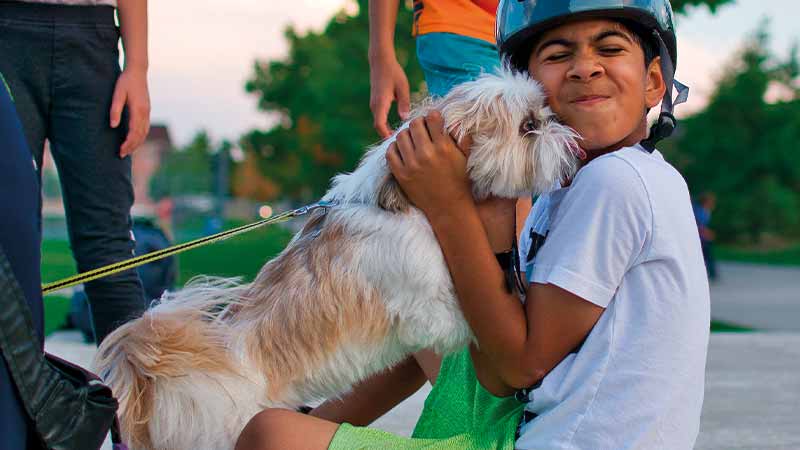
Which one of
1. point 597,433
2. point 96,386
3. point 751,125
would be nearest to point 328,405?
point 597,433

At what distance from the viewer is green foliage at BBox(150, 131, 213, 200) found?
2494 inches

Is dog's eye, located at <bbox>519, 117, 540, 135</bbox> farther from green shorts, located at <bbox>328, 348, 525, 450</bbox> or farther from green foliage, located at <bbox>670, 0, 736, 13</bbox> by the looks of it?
green foliage, located at <bbox>670, 0, 736, 13</bbox>

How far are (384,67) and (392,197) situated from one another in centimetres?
127

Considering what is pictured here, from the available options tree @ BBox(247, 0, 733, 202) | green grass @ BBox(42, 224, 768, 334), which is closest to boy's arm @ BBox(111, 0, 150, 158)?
green grass @ BBox(42, 224, 768, 334)

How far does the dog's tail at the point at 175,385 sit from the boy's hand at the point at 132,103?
1.22m

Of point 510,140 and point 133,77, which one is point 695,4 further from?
point 510,140

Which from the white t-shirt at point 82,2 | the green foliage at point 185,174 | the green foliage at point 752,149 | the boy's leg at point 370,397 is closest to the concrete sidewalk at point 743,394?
the boy's leg at point 370,397

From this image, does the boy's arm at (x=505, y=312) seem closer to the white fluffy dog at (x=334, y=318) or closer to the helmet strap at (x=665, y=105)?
the white fluffy dog at (x=334, y=318)

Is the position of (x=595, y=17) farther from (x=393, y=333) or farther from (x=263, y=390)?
(x=263, y=390)

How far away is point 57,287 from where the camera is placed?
181 cm

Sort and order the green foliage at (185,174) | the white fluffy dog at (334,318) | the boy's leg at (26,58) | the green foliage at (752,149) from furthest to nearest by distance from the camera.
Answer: the green foliage at (185,174) → the green foliage at (752,149) → the boy's leg at (26,58) → the white fluffy dog at (334,318)

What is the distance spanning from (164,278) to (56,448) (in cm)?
544

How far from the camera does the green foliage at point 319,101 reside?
30094 millimetres

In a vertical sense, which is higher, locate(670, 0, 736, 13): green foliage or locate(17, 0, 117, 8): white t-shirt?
locate(670, 0, 736, 13): green foliage
